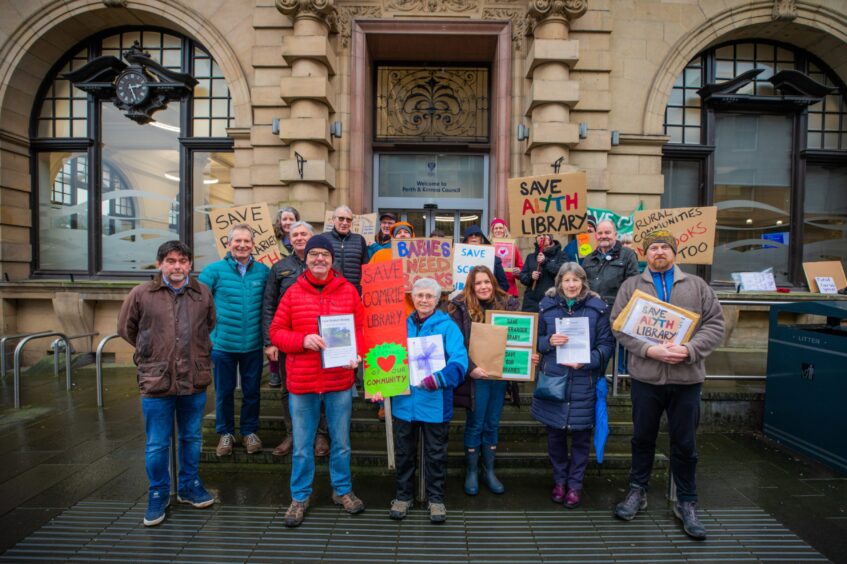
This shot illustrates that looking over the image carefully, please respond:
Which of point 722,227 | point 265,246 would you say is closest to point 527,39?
point 722,227

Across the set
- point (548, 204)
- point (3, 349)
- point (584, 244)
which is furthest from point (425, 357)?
point (3, 349)

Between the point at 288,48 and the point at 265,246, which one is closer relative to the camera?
the point at 265,246

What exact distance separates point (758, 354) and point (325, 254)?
9005 mm

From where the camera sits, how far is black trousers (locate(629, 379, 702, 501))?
3666 mm

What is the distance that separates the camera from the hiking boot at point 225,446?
4.69 meters

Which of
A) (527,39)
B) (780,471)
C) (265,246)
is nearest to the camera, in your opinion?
(780,471)

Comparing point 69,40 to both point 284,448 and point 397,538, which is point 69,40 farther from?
point 397,538

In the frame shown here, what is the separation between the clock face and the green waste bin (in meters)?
11.6

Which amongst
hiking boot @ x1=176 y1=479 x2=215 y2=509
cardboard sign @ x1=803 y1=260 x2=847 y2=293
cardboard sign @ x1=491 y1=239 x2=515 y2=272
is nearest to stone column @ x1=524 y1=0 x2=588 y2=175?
cardboard sign @ x1=491 y1=239 x2=515 y2=272

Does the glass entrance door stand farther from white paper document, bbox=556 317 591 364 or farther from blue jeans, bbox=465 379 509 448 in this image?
white paper document, bbox=556 317 591 364

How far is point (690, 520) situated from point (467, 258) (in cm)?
329

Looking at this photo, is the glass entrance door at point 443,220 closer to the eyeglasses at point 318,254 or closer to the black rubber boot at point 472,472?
the black rubber boot at point 472,472

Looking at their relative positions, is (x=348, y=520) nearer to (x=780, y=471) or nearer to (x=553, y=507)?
(x=553, y=507)

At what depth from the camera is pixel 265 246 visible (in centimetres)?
641
